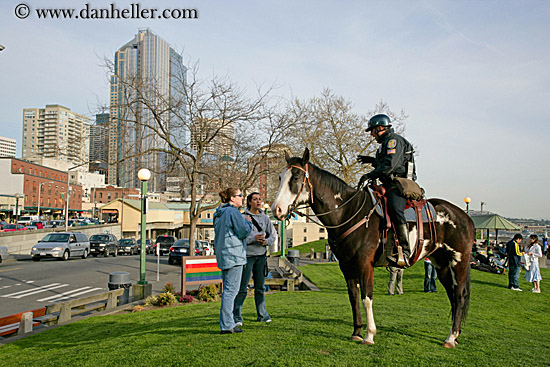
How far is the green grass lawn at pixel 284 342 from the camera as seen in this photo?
5457 mm

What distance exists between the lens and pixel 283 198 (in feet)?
19.0

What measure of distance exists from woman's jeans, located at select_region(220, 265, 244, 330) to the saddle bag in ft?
9.00

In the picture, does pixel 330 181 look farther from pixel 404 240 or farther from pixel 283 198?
pixel 404 240

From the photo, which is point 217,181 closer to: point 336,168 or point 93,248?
point 336,168

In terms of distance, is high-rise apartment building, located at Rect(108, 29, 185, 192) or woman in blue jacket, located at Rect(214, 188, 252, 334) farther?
high-rise apartment building, located at Rect(108, 29, 185, 192)

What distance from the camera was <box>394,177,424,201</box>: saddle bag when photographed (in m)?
6.25

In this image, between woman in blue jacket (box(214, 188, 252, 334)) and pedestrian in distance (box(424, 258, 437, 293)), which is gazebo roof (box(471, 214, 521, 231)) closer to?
pedestrian in distance (box(424, 258, 437, 293))

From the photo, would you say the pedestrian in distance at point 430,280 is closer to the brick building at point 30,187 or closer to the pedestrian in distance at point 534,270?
the pedestrian in distance at point 534,270

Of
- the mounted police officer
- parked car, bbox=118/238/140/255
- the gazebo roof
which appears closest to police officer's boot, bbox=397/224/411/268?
the mounted police officer

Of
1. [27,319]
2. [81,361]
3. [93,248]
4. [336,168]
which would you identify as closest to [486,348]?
[81,361]

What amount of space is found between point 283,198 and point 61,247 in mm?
28669

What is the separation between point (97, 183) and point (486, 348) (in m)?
152

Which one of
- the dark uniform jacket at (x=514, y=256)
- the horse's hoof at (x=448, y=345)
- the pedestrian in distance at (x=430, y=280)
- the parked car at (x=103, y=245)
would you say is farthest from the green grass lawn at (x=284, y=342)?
the parked car at (x=103, y=245)

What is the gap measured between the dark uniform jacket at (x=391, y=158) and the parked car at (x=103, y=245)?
35.8m
